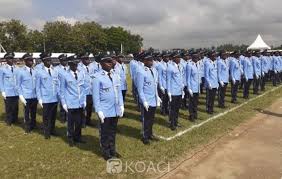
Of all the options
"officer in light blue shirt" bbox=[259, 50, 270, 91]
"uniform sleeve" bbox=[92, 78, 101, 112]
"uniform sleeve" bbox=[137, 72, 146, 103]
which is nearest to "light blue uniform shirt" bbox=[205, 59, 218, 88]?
"uniform sleeve" bbox=[137, 72, 146, 103]

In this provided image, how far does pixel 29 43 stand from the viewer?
245ft

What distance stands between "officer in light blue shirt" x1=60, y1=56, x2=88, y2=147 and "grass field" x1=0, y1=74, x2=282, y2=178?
1.90ft

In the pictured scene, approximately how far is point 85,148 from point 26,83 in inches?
109

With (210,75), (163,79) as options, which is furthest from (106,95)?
(210,75)

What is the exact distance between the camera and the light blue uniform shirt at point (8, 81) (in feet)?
38.9

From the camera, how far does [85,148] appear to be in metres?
9.34

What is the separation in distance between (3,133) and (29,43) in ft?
217

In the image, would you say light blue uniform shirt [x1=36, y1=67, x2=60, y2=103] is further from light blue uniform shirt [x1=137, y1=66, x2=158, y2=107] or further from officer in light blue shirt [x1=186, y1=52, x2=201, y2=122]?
officer in light blue shirt [x1=186, y1=52, x2=201, y2=122]

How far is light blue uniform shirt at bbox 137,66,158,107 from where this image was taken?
9.40 m

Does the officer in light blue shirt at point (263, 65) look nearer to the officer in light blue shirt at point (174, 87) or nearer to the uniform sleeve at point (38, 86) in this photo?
the officer in light blue shirt at point (174, 87)

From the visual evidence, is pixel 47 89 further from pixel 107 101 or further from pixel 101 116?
pixel 101 116

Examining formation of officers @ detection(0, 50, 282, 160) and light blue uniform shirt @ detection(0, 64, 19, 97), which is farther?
light blue uniform shirt @ detection(0, 64, 19, 97)

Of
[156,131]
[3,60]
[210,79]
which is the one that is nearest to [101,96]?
[156,131]

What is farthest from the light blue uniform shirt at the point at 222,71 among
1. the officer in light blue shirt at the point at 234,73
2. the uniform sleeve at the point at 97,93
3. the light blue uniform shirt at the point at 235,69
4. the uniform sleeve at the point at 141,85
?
the uniform sleeve at the point at 97,93
